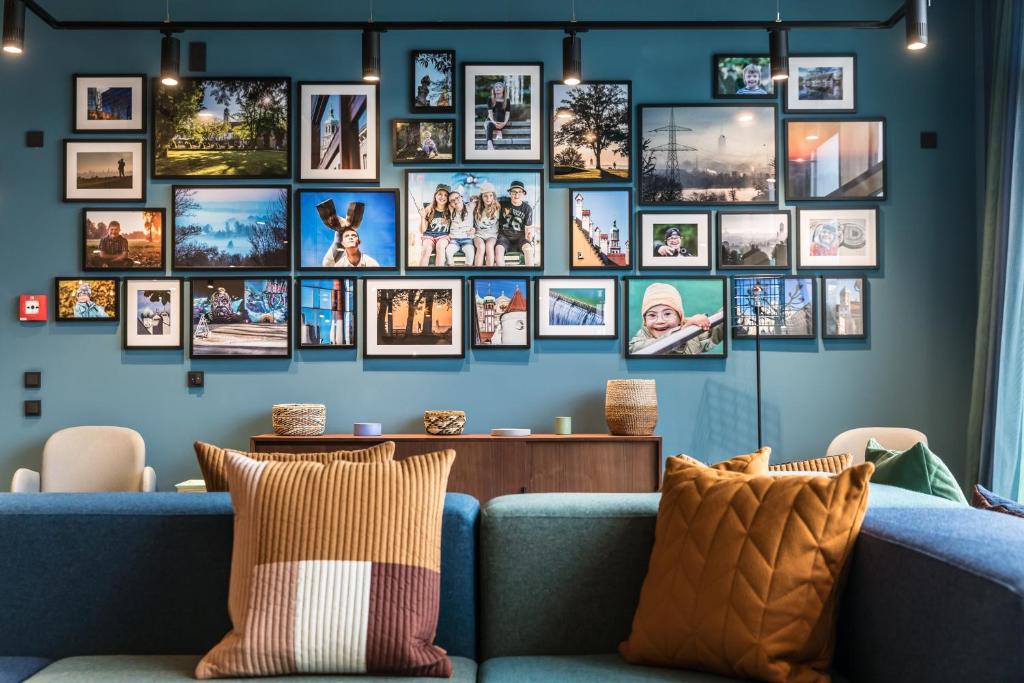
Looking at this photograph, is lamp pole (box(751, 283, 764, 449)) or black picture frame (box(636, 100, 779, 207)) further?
black picture frame (box(636, 100, 779, 207))

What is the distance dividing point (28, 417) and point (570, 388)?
3.11 meters

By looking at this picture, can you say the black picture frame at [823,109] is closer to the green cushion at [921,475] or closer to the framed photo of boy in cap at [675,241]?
the framed photo of boy in cap at [675,241]

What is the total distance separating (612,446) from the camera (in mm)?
4328

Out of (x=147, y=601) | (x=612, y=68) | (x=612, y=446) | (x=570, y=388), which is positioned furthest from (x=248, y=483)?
(x=612, y=68)

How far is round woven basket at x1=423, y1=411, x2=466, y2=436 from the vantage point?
4461mm

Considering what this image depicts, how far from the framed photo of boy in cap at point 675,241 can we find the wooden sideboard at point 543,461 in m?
1.10

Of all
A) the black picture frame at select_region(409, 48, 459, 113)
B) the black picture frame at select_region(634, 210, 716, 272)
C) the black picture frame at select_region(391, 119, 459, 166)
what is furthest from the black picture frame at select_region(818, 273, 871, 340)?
the black picture frame at select_region(409, 48, 459, 113)

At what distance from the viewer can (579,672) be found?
184 cm

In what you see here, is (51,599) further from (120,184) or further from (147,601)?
(120,184)

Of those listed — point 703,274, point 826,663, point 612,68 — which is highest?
point 612,68

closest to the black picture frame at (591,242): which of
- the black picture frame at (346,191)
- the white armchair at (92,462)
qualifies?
the black picture frame at (346,191)

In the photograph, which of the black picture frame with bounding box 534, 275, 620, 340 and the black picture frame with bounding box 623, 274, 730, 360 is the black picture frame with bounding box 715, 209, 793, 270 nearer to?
the black picture frame with bounding box 623, 274, 730, 360

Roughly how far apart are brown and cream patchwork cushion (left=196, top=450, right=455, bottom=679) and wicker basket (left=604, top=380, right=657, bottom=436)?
8.51 feet

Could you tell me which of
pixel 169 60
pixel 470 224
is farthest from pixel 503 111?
pixel 169 60
